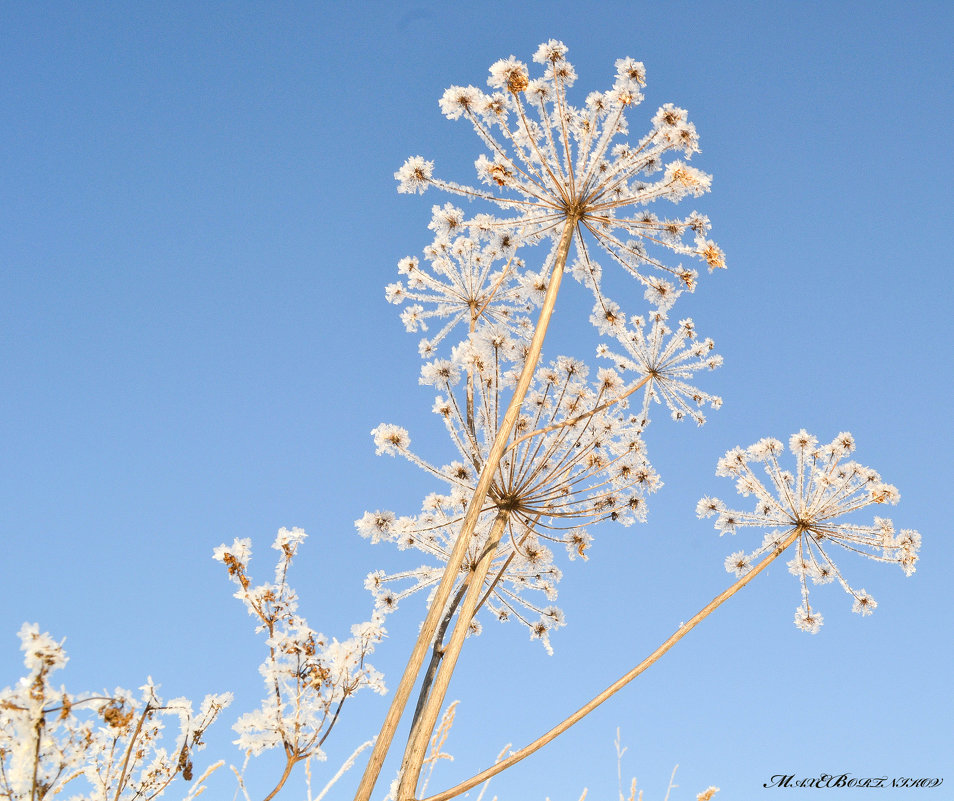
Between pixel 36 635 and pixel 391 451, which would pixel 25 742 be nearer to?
pixel 36 635

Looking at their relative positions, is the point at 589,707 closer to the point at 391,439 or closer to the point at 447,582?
the point at 447,582

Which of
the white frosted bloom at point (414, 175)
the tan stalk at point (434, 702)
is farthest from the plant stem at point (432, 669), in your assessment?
the white frosted bloom at point (414, 175)

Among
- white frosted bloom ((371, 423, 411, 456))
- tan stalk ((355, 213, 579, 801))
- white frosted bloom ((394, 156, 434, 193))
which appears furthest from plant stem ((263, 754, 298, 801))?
white frosted bloom ((394, 156, 434, 193))

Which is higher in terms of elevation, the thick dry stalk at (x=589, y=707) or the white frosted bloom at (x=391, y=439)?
the white frosted bloom at (x=391, y=439)

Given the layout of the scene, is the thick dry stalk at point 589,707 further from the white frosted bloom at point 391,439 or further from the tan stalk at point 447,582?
the white frosted bloom at point 391,439

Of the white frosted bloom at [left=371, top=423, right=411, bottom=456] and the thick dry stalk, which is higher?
the white frosted bloom at [left=371, top=423, right=411, bottom=456]

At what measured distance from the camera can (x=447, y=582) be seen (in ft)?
12.5

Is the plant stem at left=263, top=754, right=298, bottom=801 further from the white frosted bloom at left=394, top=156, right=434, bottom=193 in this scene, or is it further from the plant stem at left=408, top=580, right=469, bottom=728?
the white frosted bloom at left=394, top=156, right=434, bottom=193

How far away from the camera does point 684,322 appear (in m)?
7.64

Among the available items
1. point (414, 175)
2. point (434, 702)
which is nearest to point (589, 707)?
point (434, 702)

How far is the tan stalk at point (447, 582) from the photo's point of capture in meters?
3.18

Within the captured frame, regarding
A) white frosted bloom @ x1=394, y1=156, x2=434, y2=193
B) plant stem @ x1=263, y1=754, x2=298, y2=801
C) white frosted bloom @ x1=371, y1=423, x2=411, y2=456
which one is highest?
white frosted bloom @ x1=394, y1=156, x2=434, y2=193

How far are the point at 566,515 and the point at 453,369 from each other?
1.56 meters

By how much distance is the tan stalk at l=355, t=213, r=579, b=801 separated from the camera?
318cm
